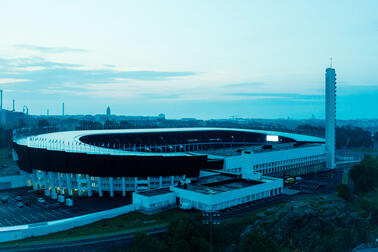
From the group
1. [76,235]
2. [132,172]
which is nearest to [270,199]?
[132,172]

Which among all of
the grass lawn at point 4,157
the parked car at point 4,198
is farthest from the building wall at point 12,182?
the grass lawn at point 4,157

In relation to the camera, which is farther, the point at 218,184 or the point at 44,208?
the point at 218,184

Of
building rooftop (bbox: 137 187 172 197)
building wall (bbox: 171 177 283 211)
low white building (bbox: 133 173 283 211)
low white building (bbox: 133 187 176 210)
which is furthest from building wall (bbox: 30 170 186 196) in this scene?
building wall (bbox: 171 177 283 211)

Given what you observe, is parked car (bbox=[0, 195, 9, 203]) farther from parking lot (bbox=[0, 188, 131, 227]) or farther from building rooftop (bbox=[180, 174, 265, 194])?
building rooftop (bbox=[180, 174, 265, 194])

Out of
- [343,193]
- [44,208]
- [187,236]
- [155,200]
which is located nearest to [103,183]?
[44,208]

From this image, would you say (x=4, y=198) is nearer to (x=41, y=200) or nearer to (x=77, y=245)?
(x=41, y=200)
